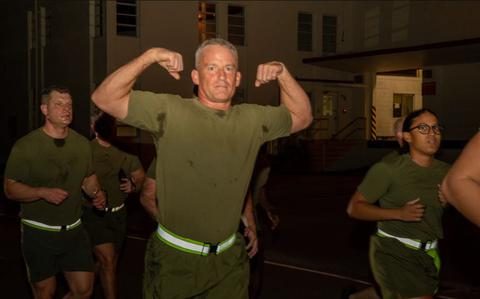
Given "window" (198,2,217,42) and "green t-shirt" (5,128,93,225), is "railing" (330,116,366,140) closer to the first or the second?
"window" (198,2,217,42)

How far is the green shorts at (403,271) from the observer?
489 cm

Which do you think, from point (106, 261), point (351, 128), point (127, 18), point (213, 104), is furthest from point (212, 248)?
point (351, 128)

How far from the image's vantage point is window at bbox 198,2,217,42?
89.5 ft

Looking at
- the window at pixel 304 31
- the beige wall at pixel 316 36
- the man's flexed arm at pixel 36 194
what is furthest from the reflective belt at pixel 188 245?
the window at pixel 304 31

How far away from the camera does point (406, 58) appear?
80.7 feet

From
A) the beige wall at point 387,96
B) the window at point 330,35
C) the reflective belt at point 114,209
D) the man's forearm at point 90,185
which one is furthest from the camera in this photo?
the window at point 330,35

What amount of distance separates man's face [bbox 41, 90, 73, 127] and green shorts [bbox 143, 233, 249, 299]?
213cm

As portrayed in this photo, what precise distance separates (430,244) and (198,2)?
2273 centimetres

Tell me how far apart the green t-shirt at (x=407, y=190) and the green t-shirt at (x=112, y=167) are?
2724mm

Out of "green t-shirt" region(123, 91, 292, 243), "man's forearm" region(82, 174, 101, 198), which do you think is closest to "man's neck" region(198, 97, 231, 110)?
"green t-shirt" region(123, 91, 292, 243)

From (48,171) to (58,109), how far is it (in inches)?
19.9

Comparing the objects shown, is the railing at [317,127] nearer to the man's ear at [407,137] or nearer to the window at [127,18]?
the window at [127,18]

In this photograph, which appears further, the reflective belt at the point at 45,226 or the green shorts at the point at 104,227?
the green shorts at the point at 104,227

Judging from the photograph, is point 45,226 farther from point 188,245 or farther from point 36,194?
point 188,245
